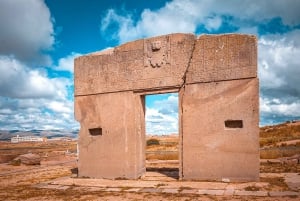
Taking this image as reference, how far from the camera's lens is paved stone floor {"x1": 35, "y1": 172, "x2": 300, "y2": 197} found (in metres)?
7.59

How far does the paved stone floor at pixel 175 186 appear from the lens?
759 cm

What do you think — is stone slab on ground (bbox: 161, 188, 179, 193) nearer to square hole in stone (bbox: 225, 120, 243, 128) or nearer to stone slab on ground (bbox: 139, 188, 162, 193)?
stone slab on ground (bbox: 139, 188, 162, 193)

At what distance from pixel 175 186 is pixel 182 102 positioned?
8.67ft

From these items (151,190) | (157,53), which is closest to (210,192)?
(151,190)

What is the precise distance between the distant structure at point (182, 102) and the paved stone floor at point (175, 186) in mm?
538

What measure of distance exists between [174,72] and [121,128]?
2.70 metres

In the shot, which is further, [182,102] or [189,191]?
[182,102]

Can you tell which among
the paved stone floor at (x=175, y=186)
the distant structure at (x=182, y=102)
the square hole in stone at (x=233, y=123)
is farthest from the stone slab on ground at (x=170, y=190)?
the square hole in stone at (x=233, y=123)

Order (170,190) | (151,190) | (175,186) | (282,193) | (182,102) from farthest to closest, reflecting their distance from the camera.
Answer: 1. (182,102)
2. (175,186)
3. (151,190)
4. (170,190)
5. (282,193)

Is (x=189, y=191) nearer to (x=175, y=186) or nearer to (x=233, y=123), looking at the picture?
(x=175, y=186)

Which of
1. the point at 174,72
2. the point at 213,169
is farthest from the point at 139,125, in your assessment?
the point at 213,169

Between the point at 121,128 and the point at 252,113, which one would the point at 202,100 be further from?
the point at 121,128

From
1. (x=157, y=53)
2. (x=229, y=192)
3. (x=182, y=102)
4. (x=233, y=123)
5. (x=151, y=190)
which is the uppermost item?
(x=157, y=53)

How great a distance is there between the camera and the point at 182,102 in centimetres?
1001
